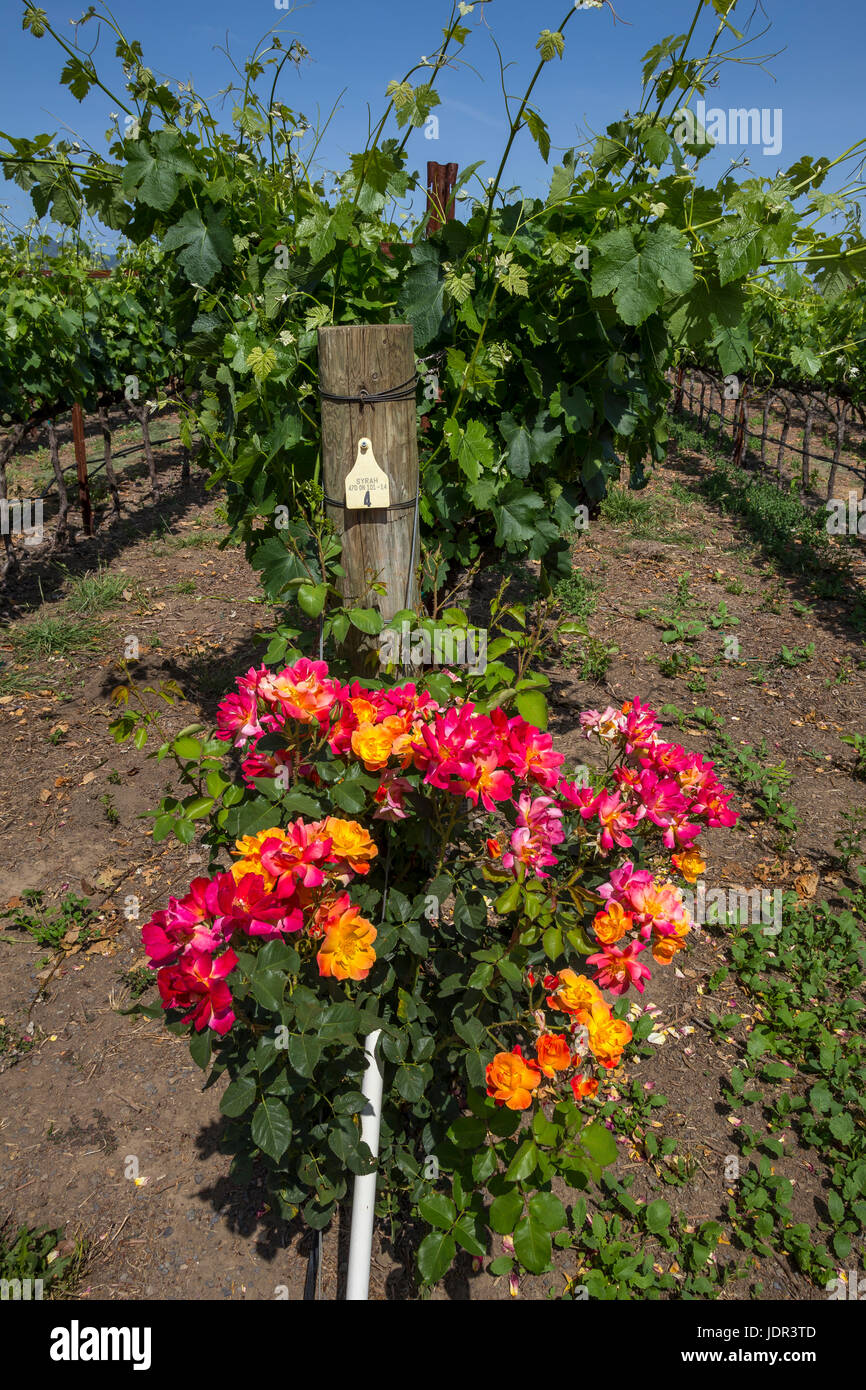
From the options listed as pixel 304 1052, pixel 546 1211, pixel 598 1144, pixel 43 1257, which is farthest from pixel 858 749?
pixel 43 1257

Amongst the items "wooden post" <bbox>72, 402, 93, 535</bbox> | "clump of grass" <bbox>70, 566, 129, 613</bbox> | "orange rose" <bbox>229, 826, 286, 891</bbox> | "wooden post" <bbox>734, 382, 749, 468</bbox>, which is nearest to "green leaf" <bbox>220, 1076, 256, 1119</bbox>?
"orange rose" <bbox>229, 826, 286, 891</bbox>

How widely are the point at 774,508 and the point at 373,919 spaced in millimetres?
7743

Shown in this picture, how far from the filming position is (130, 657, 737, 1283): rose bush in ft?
4.39

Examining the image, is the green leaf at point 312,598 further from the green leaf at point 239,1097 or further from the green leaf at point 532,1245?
the green leaf at point 532,1245

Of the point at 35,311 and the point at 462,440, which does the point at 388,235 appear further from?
the point at 35,311

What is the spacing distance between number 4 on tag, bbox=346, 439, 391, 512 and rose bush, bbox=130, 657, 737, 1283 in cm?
58

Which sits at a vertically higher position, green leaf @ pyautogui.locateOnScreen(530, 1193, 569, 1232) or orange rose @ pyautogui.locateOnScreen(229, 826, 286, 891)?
orange rose @ pyautogui.locateOnScreen(229, 826, 286, 891)

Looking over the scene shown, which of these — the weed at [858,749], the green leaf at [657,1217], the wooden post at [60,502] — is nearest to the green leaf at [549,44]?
the green leaf at [657,1217]

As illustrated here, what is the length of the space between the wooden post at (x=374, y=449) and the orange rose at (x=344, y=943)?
89 cm

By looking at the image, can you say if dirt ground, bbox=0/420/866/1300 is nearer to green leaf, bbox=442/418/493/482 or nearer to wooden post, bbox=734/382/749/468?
green leaf, bbox=442/418/493/482

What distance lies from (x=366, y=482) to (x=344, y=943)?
3.87ft

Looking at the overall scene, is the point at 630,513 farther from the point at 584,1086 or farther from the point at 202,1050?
the point at 202,1050

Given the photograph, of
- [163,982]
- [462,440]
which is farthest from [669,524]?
[163,982]

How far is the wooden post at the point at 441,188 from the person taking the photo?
2.68m
